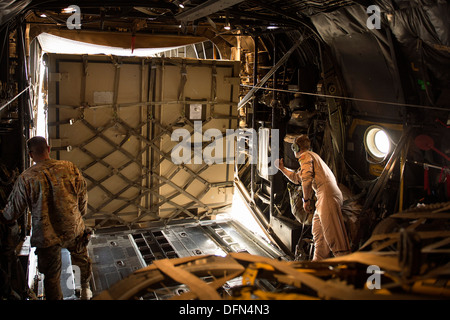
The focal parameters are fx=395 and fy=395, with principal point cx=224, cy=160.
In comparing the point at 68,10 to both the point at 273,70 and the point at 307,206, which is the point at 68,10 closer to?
the point at 273,70

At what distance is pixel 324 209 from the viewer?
6.72 meters

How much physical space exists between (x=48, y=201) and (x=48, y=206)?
65mm

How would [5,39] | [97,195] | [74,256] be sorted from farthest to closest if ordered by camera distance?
[97,195] < [5,39] < [74,256]

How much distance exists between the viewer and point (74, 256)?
5.59 meters

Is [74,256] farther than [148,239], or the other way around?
[148,239]

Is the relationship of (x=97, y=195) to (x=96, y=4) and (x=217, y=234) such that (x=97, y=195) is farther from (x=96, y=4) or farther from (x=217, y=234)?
(x=96, y=4)

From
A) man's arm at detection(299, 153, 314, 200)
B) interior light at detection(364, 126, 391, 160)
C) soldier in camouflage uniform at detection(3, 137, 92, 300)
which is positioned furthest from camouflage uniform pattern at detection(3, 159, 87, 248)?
interior light at detection(364, 126, 391, 160)

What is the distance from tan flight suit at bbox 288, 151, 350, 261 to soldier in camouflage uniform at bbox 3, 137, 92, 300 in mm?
3752

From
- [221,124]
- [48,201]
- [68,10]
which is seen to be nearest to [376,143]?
[221,124]

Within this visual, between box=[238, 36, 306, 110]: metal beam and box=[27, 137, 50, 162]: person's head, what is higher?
box=[238, 36, 306, 110]: metal beam

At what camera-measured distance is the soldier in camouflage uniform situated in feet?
16.1

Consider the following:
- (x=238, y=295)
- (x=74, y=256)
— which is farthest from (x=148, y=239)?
(x=238, y=295)

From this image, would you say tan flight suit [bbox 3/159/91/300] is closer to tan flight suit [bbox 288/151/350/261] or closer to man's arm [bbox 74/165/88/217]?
man's arm [bbox 74/165/88/217]

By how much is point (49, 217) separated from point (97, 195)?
114 inches
